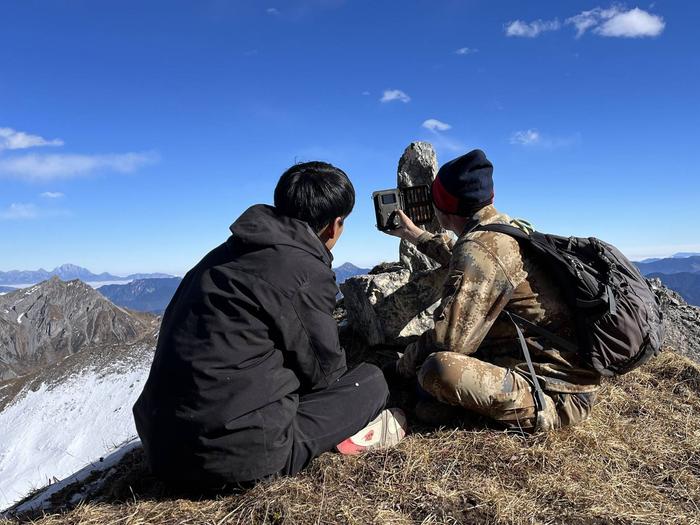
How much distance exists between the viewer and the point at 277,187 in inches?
165

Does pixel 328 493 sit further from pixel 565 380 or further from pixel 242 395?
pixel 565 380

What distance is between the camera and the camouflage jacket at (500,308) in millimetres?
4297

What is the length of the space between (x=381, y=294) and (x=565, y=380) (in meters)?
3.08

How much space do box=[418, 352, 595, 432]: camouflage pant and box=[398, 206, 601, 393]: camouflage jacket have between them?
0.44ft

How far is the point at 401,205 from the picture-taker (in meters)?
6.29

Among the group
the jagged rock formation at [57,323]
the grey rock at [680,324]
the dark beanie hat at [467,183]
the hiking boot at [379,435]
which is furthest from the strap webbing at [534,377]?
the jagged rock formation at [57,323]

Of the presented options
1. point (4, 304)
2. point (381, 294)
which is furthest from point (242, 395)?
point (4, 304)

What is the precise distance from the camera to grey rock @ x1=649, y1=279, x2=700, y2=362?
876cm

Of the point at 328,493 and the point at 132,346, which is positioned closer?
the point at 328,493

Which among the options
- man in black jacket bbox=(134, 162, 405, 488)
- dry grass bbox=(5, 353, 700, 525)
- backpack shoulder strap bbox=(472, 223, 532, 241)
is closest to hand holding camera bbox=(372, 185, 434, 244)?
backpack shoulder strap bbox=(472, 223, 532, 241)

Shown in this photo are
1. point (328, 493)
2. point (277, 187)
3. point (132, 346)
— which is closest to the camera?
point (328, 493)

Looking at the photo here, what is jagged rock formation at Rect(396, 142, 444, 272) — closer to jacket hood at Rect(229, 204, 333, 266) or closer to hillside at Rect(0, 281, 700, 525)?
hillside at Rect(0, 281, 700, 525)

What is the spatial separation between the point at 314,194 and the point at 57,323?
165 metres

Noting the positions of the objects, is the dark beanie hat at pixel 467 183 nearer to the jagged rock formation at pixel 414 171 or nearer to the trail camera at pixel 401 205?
the trail camera at pixel 401 205
